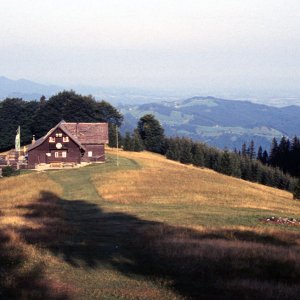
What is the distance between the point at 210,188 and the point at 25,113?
9092 centimetres

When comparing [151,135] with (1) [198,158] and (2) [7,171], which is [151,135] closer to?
(1) [198,158]

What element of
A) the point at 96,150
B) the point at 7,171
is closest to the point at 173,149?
the point at 96,150

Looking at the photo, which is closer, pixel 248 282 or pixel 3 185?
pixel 248 282

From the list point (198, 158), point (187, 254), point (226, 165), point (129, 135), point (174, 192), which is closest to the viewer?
point (187, 254)

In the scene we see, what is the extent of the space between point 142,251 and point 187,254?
7.32ft

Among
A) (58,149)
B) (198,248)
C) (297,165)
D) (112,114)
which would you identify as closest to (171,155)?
(112,114)

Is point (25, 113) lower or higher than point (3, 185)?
higher

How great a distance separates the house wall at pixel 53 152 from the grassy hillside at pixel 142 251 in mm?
33820

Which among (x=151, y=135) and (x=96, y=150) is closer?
(x=96, y=150)

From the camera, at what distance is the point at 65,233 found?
25.5 metres

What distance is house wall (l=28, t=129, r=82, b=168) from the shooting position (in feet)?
250

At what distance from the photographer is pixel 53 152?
3019 inches

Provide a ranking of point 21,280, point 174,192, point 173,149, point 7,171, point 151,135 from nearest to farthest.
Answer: point 21,280
point 174,192
point 7,171
point 173,149
point 151,135

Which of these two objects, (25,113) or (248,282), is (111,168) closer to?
(248,282)
